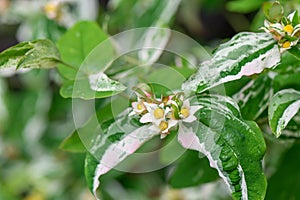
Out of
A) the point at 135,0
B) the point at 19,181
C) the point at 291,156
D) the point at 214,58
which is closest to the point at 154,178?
the point at 19,181

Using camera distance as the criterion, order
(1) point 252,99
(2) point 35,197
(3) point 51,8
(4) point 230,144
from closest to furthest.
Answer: (4) point 230,144
(1) point 252,99
(3) point 51,8
(2) point 35,197

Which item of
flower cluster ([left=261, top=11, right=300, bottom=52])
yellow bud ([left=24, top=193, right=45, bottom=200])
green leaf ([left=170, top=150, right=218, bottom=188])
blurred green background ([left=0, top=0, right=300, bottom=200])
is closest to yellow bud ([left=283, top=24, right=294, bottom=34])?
flower cluster ([left=261, top=11, right=300, bottom=52])

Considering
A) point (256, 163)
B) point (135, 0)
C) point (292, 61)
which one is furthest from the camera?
point (135, 0)

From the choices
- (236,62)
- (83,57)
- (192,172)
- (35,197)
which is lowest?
(35,197)

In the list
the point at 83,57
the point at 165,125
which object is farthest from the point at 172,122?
the point at 83,57

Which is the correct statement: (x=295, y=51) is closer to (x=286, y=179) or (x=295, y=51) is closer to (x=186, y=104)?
(x=186, y=104)

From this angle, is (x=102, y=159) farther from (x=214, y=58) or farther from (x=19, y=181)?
(x=19, y=181)

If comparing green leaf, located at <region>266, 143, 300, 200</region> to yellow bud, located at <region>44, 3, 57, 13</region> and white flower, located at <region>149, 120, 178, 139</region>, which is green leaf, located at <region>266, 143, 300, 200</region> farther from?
yellow bud, located at <region>44, 3, 57, 13</region>

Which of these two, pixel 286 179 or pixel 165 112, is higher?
pixel 165 112
